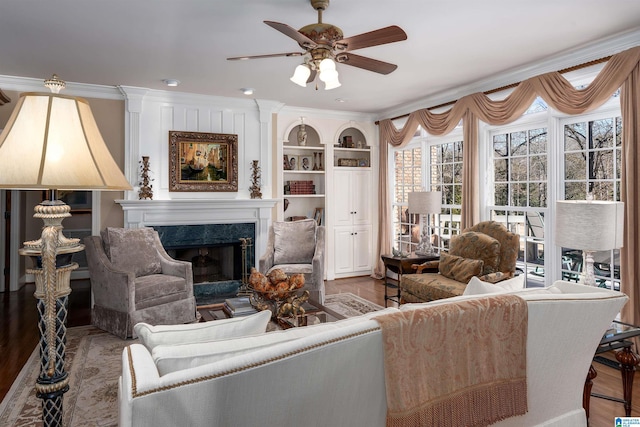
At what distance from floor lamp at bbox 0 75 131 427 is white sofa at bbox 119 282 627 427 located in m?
0.30

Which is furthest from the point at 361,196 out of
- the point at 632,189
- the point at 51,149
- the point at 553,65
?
the point at 51,149

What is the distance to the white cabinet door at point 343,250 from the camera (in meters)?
6.41

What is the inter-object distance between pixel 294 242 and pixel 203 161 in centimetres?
162

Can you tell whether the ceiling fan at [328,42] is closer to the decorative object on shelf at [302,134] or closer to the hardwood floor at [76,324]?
the hardwood floor at [76,324]

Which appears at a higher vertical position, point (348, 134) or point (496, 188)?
point (348, 134)

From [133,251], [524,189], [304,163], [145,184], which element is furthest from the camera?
[304,163]

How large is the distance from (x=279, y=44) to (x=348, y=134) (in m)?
3.31

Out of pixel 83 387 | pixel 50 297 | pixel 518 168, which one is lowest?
pixel 83 387

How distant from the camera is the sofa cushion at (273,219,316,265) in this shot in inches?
199

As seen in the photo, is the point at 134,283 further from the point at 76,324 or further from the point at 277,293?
the point at 277,293

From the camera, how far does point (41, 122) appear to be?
1.14 meters

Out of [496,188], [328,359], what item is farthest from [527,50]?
[328,359]

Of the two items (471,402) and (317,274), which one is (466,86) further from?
(471,402)

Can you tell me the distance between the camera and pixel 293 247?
5.09 m
